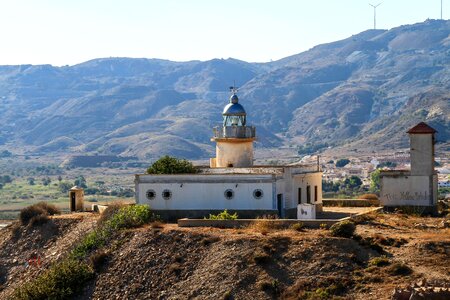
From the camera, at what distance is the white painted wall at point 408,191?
54844mm

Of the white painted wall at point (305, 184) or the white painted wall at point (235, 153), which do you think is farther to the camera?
the white painted wall at point (235, 153)

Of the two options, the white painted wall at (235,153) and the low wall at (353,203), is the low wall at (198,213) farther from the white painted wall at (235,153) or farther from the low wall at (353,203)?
the low wall at (353,203)

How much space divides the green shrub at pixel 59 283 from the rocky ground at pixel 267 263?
2.05 feet

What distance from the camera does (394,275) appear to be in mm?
39562

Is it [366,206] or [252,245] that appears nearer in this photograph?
[252,245]

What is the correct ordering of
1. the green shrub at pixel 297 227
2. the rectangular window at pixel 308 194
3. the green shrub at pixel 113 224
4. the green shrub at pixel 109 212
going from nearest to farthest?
1. the green shrub at pixel 297 227
2. the green shrub at pixel 113 224
3. the green shrub at pixel 109 212
4. the rectangular window at pixel 308 194

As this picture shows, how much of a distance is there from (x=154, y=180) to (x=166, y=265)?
891 cm

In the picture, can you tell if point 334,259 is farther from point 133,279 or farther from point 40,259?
point 40,259

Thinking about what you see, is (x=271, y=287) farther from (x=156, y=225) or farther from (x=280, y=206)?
(x=280, y=206)

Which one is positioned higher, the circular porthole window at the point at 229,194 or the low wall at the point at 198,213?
the circular porthole window at the point at 229,194

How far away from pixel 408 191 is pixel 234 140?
32.9 feet

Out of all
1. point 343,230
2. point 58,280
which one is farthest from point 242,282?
point 58,280

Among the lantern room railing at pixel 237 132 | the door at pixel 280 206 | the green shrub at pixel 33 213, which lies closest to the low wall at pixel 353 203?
the lantern room railing at pixel 237 132

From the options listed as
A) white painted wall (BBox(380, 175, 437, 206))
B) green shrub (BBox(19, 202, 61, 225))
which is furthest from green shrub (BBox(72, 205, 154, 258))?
white painted wall (BBox(380, 175, 437, 206))
